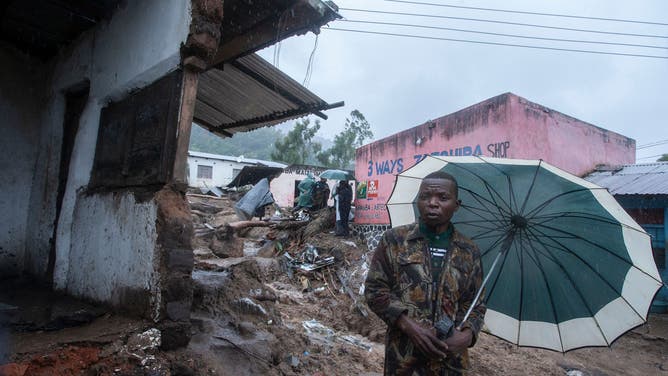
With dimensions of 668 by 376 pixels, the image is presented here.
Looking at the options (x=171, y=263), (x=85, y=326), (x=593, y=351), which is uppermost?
(x=171, y=263)

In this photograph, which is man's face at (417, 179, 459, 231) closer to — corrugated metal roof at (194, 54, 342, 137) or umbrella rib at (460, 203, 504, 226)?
umbrella rib at (460, 203, 504, 226)

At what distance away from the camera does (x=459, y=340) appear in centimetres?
197

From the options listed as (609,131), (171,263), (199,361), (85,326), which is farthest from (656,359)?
(85,326)

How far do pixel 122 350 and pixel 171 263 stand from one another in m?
0.65

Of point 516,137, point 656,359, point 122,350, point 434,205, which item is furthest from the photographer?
point 516,137

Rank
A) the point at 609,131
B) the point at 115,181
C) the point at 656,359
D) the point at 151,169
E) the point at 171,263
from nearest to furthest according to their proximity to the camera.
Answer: the point at 171,263
the point at 151,169
the point at 115,181
the point at 656,359
the point at 609,131

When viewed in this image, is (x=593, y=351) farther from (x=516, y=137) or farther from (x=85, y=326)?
(x=85, y=326)

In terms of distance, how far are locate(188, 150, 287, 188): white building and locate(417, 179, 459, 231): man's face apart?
2491 cm

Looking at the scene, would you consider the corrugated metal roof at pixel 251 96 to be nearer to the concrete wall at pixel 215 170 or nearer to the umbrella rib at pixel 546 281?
the umbrella rib at pixel 546 281

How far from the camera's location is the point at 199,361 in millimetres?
2984

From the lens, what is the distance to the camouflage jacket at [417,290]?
2.03 m

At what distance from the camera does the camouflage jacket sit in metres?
2.03

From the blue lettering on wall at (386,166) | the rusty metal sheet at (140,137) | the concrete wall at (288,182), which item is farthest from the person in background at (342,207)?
the concrete wall at (288,182)

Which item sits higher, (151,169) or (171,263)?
(151,169)
